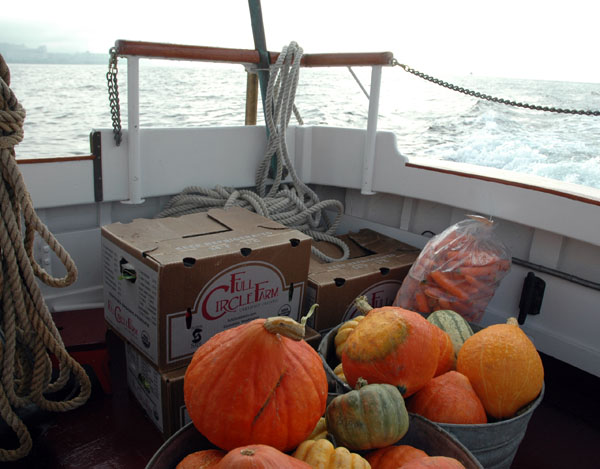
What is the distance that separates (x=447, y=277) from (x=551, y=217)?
0.45 m

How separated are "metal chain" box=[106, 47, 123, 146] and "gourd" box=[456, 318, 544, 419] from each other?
1.46 metres

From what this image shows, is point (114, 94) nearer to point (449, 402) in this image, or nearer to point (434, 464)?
point (449, 402)

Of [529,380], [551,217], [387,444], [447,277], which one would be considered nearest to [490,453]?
[529,380]

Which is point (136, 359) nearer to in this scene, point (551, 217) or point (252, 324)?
point (252, 324)

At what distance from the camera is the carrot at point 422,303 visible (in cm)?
171

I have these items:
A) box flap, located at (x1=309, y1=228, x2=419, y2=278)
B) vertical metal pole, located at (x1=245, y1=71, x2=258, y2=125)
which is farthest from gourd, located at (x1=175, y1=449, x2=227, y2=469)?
vertical metal pole, located at (x1=245, y1=71, x2=258, y2=125)

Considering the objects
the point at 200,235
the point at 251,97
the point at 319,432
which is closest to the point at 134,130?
the point at 200,235

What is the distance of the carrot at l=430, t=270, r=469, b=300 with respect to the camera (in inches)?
66.4

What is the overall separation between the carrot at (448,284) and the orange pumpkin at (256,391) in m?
0.94

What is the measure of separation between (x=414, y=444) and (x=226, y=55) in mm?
1650

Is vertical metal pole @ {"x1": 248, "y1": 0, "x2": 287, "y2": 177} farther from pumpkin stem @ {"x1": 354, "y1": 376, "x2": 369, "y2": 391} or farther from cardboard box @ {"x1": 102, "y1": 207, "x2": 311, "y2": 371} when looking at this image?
pumpkin stem @ {"x1": 354, "y1": 376, "x2": 369, "y2": 391}

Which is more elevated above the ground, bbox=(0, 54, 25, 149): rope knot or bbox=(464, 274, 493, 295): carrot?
bbox=(0, 54, 25, 149): rope knot

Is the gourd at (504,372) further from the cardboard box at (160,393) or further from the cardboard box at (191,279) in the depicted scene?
the cardboard box at (160,393)

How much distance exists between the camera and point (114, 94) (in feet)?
6.09
